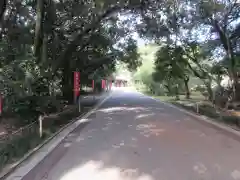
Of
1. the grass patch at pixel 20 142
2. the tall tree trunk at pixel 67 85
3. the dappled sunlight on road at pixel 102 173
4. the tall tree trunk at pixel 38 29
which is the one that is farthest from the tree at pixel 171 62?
the dappled sunlight on road at pixel 102 173

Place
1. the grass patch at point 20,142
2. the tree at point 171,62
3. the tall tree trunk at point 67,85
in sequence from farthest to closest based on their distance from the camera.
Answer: the tree at point 171,62 → the tall tree trunk at point 67,85 → the grass patch at point 20,142

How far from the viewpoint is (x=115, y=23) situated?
26266 mm

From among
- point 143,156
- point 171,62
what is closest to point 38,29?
point 143,156

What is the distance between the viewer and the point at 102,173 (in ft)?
23.8

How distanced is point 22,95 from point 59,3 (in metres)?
9.31

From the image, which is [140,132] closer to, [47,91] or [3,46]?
[47,91]

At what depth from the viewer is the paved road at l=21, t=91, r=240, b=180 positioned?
7137 mm

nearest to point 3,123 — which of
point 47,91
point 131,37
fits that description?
point 47,91

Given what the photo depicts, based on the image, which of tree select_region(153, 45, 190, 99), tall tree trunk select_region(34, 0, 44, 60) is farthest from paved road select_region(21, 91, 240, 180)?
tree select_region(153, 45, 190, 99)

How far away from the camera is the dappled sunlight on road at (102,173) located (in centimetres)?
689

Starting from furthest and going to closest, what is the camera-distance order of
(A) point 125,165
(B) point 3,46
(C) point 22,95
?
(B) point 3,46, (C) point 22,95, (A) point 125,165

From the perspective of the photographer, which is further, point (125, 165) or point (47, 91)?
point (47, 91)

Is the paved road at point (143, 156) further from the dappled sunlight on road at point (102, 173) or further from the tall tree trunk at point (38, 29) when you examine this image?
the tall tree trunk at point (38, 29)

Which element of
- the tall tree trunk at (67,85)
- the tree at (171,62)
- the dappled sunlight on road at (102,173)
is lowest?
the dappled sunlight on road at (102,173)
